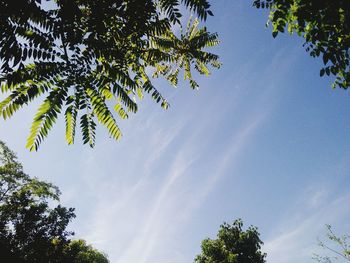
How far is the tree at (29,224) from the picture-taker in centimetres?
2020

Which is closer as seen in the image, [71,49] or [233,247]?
[71,49]

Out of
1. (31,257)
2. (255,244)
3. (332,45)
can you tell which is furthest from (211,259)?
(332,45)

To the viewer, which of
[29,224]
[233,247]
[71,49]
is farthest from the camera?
[233,247]

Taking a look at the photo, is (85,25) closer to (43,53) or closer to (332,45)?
(43,53)

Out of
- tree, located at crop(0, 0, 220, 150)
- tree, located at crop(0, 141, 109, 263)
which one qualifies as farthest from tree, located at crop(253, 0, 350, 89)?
tree, located at crop(0, 141, 109, 263)

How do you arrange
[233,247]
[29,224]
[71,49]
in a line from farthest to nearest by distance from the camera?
[233,247] → [29,224] → [71,49]

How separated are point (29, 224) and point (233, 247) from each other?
68.1 feet

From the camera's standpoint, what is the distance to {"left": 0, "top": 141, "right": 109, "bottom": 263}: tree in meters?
20.2

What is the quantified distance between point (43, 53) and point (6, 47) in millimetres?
606

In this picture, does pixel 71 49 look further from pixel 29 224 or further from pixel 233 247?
pixel 233 247

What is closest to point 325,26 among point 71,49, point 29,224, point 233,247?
point 71,49

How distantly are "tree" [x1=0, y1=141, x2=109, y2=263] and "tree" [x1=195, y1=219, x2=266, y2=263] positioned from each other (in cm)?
1477

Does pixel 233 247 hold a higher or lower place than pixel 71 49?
higher

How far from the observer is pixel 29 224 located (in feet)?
70.1
